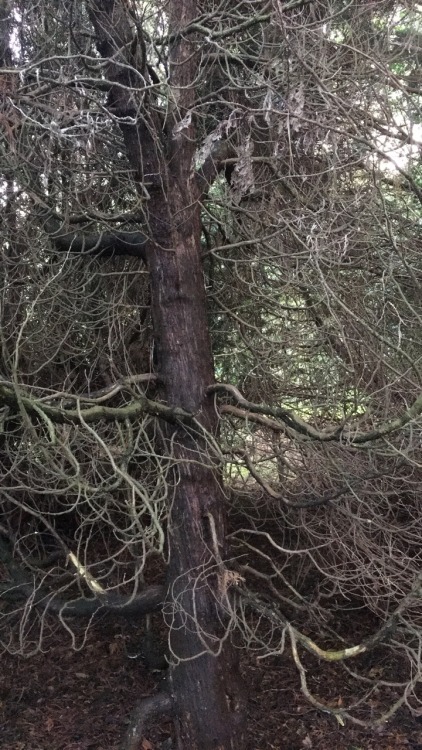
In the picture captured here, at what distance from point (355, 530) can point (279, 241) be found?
211 centimetres

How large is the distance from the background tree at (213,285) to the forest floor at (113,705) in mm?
364

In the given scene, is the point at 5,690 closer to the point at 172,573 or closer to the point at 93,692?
the point at 93,692

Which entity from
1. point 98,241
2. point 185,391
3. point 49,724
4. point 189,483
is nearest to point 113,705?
point 49,724

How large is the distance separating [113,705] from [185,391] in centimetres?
337

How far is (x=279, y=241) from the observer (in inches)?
189

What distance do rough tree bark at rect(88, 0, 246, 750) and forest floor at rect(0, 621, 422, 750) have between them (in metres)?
1.07

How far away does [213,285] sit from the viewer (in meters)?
5.00

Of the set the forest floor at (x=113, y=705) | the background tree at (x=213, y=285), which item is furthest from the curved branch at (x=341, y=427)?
the forest floor at (x=113, y=705)

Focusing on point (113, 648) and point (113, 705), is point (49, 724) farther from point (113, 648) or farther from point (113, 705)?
point (113, 648)

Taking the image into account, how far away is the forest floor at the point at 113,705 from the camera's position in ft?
17.0

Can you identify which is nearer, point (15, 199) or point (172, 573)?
point (172, 573)

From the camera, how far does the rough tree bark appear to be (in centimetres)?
409

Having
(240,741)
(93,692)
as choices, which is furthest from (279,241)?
(93,692)

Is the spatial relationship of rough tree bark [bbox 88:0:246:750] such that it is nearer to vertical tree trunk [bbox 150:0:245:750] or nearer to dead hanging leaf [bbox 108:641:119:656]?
vertical tree trunk [bbox 150:0:245:750]
